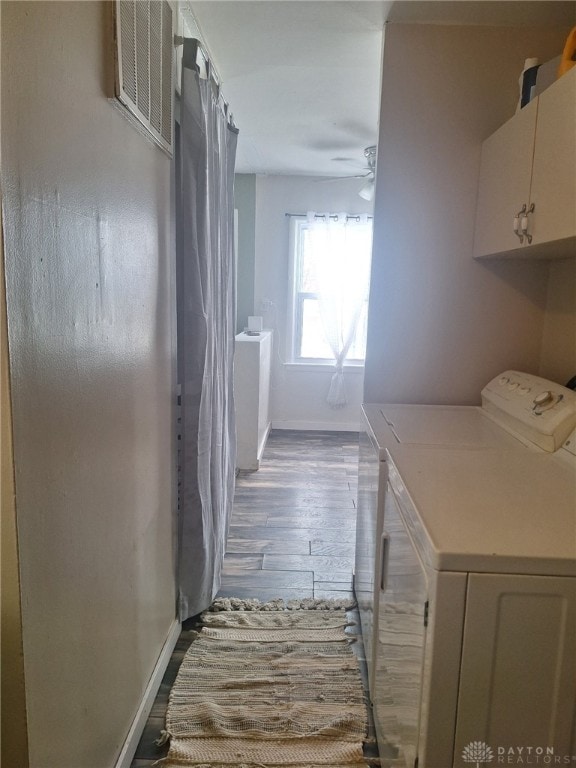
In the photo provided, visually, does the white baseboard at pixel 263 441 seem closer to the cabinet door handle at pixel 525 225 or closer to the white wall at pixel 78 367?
the white wall at pixel 78 367

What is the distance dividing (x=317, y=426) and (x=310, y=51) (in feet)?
11.5

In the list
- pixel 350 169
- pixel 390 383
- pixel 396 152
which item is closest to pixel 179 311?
pixel 390 383

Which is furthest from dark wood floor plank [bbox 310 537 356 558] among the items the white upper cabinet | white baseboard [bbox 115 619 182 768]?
the white upper cabinet

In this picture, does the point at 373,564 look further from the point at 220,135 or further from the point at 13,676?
the point at 220,135

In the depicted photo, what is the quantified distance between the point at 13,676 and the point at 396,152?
2109mm

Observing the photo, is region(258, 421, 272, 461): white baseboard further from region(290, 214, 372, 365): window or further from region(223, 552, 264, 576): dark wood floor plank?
region(223, 552, 264, 576): dark wood floor plank

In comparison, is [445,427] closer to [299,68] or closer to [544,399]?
[544,399]

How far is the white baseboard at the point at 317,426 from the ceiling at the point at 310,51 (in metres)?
2.61

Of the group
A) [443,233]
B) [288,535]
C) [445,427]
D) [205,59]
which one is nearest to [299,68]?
[205,59]

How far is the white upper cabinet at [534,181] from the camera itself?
1376mm

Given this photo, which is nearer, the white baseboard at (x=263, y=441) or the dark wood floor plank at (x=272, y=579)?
the dark wood floor plank at (x=272, y=579)

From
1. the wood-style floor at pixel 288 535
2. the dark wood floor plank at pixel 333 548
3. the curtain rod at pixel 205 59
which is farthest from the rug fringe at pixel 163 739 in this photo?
the curtain rod at pixel 205 59

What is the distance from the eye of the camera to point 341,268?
15.9 ft

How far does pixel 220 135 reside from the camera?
2.18m
